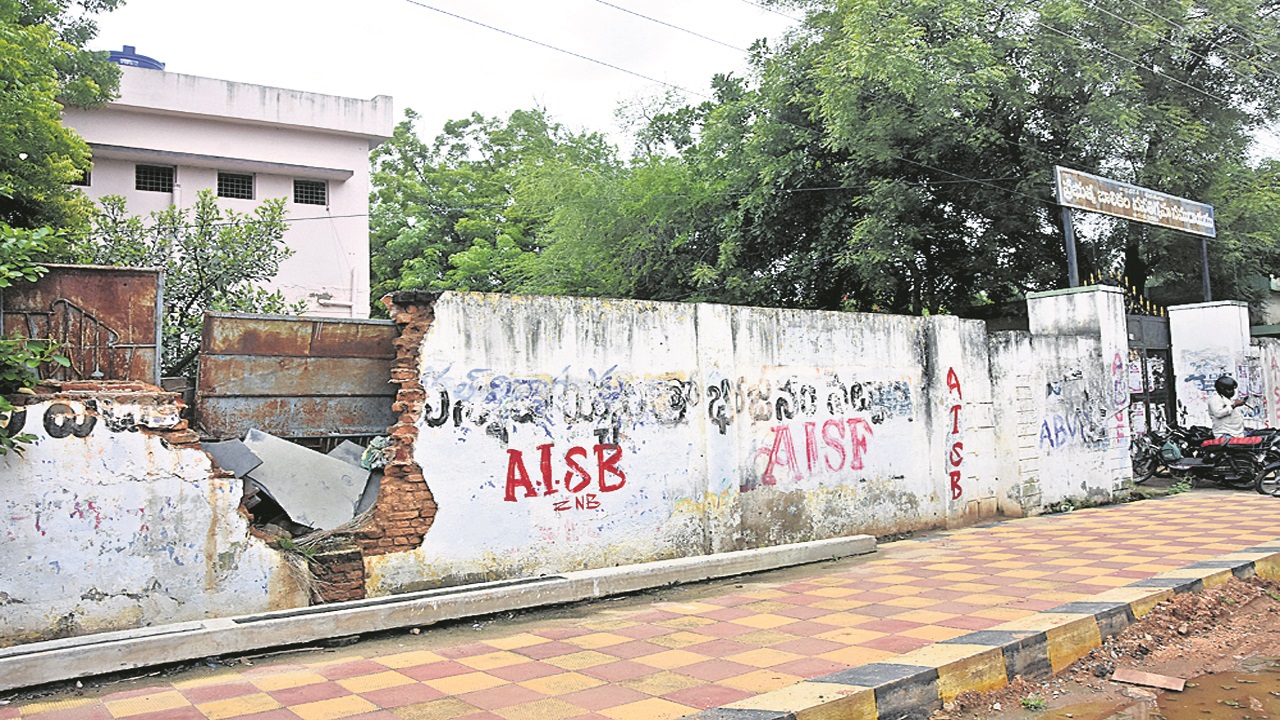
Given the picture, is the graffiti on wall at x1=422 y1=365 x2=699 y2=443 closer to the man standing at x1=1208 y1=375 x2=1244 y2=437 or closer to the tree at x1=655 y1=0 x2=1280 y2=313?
the tree at x1=655 y1=0 x2=1280 y2=313

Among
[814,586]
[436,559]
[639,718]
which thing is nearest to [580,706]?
[639,718]

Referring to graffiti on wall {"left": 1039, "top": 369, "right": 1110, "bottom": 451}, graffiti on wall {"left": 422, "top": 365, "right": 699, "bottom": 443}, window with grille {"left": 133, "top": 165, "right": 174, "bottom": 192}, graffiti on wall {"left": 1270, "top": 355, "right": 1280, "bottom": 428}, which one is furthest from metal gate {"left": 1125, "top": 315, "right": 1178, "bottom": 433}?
window with grille {"left": 133, "top": 165, "right": 174, "bottom": 192}

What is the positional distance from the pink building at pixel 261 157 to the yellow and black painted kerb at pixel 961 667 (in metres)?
17.9

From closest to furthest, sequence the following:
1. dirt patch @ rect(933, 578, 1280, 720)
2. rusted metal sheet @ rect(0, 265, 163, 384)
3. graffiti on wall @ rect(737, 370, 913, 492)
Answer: dirt patch @ rect(933, 578, 1280, 720) < rusted metal sheet @ rect(0, 265, 163, 384) < graffiti on wall @ rect(737, 370, 913, 492)

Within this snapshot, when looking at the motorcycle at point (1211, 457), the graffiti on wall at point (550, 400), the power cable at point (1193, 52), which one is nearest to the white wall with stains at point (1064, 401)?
the motorcycle at point (1211, 457)

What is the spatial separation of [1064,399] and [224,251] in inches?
404

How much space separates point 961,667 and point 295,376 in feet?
15.5

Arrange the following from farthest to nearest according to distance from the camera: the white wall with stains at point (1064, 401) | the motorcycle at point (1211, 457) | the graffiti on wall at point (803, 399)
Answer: the motorcycle at point (1211, 457), the white wall with stains at point (1064, 401), the graffiti on wall at point (803, 399)

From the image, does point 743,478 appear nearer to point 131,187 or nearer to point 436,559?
point 436,559

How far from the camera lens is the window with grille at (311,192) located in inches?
805

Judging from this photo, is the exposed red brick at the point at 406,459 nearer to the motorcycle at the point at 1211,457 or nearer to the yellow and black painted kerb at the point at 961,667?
the yellow and black painted kerb at the point at 961,667

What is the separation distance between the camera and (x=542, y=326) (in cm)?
670

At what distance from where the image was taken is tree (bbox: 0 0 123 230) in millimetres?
12109

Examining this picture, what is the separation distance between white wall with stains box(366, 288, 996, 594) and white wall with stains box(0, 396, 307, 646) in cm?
92
